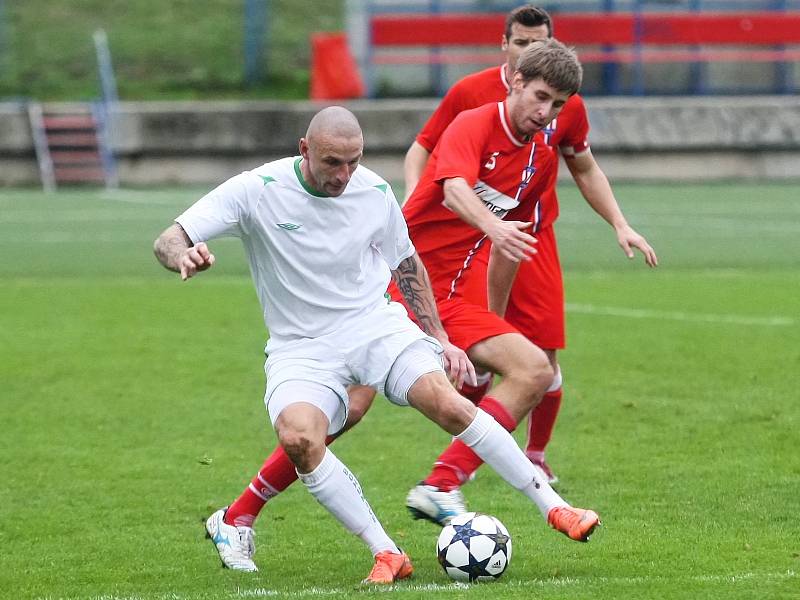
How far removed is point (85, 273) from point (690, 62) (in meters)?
16.1

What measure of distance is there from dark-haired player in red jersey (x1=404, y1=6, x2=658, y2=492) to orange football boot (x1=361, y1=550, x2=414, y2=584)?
5.94 ft

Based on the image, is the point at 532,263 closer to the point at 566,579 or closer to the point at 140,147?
the point at 566,579

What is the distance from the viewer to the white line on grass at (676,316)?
1288cm

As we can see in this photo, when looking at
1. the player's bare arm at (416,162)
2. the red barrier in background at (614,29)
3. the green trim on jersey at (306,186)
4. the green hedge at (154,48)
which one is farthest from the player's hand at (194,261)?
the green hedge at (154,48)

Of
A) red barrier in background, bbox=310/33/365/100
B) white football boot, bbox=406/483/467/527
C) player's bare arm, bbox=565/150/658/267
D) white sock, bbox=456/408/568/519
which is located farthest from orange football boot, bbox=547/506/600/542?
red barrier in background, bbox=310/33/365/100

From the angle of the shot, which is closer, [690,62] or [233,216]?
[233,216]

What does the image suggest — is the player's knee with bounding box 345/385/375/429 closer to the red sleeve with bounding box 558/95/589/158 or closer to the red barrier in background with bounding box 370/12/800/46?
the red sleeve with bounding box 558/95/589/158

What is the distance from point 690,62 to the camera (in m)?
29.2

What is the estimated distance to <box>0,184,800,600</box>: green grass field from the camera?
5.85 metres

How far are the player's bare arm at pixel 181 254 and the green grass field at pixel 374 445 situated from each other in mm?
1178

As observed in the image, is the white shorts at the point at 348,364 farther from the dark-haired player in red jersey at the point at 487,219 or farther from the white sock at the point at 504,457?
the dark-haired player in red jersey at the point at 487,219

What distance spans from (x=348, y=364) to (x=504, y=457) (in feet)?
2.30

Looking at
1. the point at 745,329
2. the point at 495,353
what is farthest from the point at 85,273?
the point at 495,353

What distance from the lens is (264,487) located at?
638 cm
